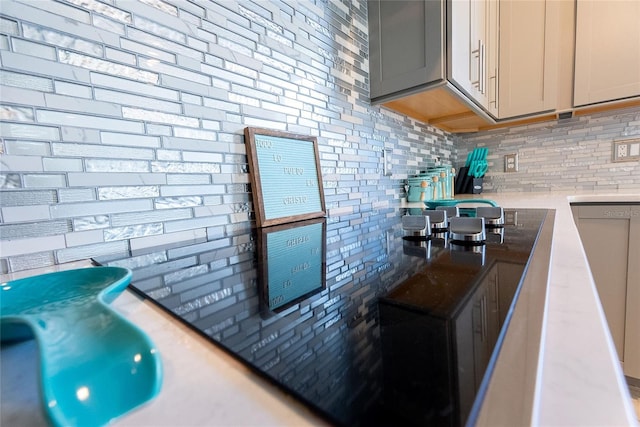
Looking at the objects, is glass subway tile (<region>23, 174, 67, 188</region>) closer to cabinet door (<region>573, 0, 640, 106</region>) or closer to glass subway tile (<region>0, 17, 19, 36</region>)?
glass subway tile (<region>0, 17, 19, 36</region>)

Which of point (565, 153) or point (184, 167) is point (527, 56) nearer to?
point (565, 153)

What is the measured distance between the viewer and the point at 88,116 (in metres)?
0.57

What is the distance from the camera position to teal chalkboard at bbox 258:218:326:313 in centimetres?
36

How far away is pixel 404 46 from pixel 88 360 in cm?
144

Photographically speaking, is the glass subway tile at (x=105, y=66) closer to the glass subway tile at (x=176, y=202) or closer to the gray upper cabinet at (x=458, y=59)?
the glass subway tile at (x=176, y=202)

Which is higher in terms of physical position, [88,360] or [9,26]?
[9,26]

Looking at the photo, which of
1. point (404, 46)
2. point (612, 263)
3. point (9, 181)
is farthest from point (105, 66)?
point (612, 263)

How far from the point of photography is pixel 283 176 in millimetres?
912

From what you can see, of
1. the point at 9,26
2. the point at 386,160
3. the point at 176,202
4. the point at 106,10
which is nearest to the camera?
the point at 9,26

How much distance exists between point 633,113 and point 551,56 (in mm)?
598

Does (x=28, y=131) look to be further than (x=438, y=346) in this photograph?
Yes

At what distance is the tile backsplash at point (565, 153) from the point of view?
1.75 meters

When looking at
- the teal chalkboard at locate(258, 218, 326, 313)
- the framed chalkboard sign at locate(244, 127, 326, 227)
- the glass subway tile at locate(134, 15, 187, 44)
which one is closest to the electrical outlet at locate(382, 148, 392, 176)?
the framed chalkboard sign at locate(244, 127, 326, 227)

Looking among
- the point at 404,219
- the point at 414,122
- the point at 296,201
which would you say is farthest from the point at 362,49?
the point at 404,219
